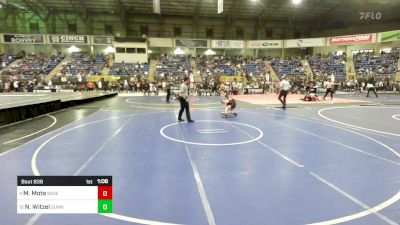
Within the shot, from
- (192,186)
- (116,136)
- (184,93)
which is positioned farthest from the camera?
(184,93)

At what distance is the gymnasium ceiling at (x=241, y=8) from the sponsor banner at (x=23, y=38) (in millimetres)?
3791

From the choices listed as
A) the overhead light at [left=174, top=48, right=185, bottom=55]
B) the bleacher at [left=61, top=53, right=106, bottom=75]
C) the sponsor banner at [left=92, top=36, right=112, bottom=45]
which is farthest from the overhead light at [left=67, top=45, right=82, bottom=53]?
the overhead light at [left=174, top=48, right=185, bottom=55]

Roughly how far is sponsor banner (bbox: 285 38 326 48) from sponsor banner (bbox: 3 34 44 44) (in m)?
37.6

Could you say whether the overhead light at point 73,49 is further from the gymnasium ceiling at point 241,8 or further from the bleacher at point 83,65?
the gymnasium ceiling at point 241,8

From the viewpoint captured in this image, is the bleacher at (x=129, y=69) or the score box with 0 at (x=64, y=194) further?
the bleacher at (x=129, y=69)

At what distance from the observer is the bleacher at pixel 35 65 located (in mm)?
35781

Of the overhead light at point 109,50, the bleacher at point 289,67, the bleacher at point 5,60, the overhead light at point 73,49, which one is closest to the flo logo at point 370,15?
the bleacher at point 289,67

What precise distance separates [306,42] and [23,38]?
4212cm

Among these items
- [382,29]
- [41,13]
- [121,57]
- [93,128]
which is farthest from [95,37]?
[382,29]

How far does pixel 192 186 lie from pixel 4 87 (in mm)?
33839

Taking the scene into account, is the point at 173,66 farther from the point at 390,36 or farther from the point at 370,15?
the point at 370,15

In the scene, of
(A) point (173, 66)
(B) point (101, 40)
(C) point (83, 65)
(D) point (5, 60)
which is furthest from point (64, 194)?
(D) point (5, 60)

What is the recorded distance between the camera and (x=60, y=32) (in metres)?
43.8

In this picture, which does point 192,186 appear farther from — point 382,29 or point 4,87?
point 382,29
